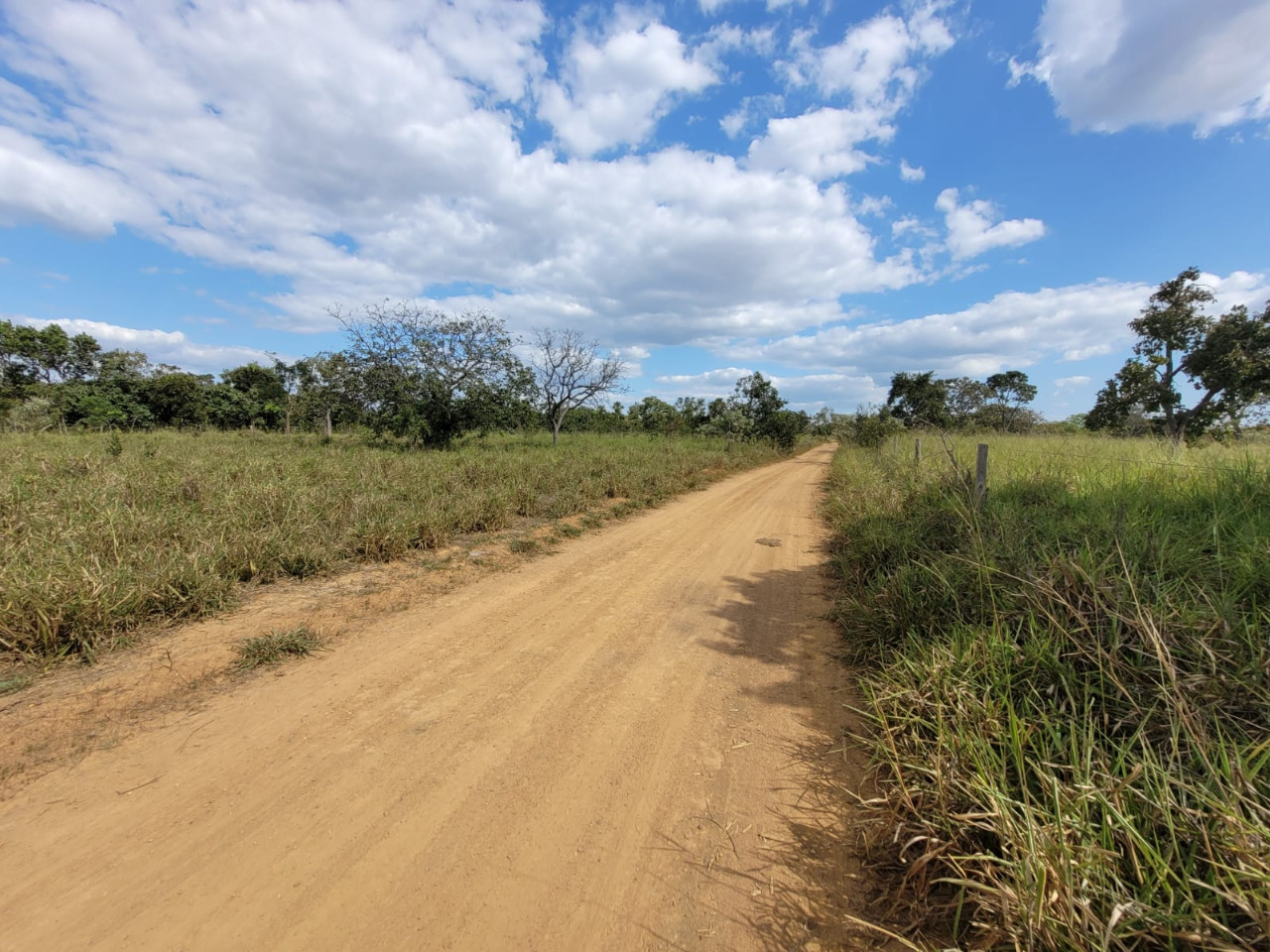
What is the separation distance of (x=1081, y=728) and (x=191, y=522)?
6.67 meters

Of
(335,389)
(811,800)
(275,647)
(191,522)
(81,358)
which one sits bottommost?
(811,800)

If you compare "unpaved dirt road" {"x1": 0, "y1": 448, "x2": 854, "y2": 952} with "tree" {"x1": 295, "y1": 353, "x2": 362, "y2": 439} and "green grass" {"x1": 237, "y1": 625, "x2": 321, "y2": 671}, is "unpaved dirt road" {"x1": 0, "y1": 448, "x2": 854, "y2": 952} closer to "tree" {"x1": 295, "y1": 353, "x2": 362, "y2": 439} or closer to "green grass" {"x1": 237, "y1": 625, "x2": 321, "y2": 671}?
"green grass" {"x1": 237, "y1": 625, "x2": 321, "y2": 671}

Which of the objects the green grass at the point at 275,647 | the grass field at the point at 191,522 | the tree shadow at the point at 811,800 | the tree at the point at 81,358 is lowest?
the tree shadow at the point at 811,800

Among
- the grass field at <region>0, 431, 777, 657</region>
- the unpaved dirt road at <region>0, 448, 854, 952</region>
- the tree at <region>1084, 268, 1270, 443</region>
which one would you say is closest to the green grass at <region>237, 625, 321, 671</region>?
the unpaved dirt road at <region>0, 448, 854, 952</region>

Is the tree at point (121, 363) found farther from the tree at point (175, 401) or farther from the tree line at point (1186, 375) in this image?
the tree line at point (1186, 375)

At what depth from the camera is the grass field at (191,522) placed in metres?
3.11

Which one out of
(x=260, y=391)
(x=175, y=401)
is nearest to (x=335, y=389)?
(x=175, y=401)

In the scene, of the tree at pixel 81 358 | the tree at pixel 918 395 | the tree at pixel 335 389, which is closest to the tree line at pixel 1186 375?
the tree at pixel 918 395

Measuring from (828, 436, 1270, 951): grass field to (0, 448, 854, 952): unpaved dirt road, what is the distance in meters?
0.37

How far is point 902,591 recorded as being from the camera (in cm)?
356

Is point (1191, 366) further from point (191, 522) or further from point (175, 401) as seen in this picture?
point (175, 401)

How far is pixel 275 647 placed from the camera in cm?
318

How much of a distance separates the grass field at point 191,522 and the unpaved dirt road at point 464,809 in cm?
131

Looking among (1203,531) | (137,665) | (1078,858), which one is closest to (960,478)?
(1203,531)
